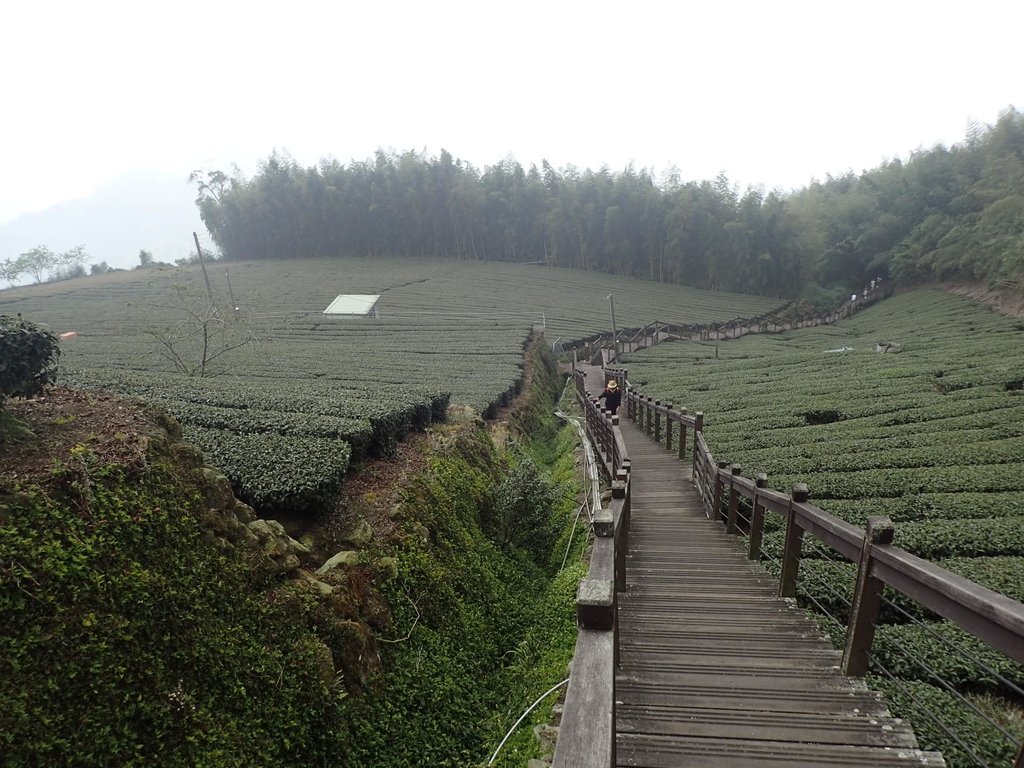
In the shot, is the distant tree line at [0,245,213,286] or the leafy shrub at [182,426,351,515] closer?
the leafy shrub at [182,426,351,515]

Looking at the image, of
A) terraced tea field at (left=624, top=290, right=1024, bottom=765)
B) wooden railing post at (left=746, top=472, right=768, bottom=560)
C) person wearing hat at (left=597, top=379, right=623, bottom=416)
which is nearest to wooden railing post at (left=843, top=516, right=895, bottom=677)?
terraced tea field at (left=624, top=290, right=1024, bottom=765)

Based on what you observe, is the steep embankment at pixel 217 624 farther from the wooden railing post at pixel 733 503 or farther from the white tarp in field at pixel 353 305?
the white tarp in field at pixel 353 305

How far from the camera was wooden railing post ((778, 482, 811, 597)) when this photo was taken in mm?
4032

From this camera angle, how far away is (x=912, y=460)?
8.22 metres

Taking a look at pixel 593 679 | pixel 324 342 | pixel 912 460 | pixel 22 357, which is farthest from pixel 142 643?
pixel 324 342

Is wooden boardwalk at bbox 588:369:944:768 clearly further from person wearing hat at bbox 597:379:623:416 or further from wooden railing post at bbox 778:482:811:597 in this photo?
person wearing hat at bbox 597:379:623:416

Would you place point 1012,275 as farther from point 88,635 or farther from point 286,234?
point 286,234

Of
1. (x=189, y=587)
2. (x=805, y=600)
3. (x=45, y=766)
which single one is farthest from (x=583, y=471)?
(x=45, y=766)

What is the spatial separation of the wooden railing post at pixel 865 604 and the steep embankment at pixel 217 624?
266cm

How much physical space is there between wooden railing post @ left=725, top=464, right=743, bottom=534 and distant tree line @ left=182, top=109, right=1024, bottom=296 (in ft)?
147

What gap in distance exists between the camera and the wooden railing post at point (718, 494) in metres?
6.59

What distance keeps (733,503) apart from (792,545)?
78.7 inches

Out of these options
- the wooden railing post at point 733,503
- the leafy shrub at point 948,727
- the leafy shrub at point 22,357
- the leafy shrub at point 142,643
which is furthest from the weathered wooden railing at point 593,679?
the leafy shrub at point 22,357

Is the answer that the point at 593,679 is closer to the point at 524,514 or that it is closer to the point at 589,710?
the point at 589,710
